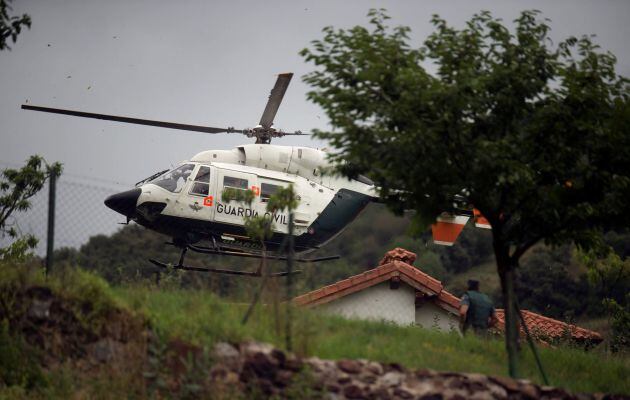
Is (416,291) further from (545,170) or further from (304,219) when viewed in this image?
(545,170)

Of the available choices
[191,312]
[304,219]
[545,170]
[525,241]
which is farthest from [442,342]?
[304,219]

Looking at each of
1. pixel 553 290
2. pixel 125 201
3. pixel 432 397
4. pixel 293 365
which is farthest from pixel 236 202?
pixel 553 290

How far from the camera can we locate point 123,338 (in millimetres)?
12023

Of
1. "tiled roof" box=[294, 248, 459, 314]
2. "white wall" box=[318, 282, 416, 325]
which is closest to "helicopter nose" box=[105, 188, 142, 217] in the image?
"tiled roof" box=[294, 248, 459, 314]

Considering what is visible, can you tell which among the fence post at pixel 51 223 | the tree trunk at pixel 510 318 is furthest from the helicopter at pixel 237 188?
the fence post at pixel 51 223

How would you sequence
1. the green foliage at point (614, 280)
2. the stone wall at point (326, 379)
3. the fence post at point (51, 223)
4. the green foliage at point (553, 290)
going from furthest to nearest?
the green foliage at point (553, 290) < the green foliage at point (614, 280) < the fence post at point (51, 223) < the stone wall at point (326, 379)

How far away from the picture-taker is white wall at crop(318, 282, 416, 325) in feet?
82.6

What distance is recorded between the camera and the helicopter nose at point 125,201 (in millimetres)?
21219

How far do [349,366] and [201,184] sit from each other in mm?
10444

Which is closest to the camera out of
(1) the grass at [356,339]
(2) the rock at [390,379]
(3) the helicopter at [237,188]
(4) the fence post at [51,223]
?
(2) the rock at [390,379]

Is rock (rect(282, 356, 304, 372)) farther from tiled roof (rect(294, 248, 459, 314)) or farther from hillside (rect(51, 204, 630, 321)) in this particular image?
tiled roof (rect(294, 248, 459, 314))

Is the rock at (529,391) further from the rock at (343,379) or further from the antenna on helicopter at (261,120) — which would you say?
the antenna on helicopter at (261,120)

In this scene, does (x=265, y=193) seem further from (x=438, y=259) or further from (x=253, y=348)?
(x=438, y=259)

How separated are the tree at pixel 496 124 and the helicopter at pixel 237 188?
684cm
